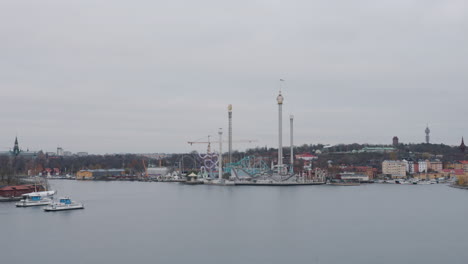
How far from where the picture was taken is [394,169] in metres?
27.3

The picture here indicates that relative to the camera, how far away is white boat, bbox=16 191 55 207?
11038mm

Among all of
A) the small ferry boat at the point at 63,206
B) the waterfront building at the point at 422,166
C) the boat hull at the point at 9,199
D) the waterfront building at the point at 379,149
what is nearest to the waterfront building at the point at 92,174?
the boat hull at the point at 9,199

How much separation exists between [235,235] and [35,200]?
6.35 metres

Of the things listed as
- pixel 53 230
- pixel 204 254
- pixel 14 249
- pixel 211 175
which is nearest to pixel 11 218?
pixel 53 230

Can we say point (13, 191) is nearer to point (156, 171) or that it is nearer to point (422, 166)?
point (156, 171)

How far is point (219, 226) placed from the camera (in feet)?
25.3

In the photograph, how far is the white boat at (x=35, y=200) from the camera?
11.0m

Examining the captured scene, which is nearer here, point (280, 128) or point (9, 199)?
point (9, 199)

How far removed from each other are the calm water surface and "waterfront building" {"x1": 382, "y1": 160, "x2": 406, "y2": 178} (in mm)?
17210

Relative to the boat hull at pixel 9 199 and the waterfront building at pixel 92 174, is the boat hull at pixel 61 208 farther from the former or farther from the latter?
the waterfront building at pixel 92 174

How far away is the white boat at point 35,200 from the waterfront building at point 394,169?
19522mm

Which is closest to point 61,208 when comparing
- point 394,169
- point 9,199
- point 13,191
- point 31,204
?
point 31,204

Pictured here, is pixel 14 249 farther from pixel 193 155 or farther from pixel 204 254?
pixel 193 155

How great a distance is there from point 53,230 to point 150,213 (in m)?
2.20
